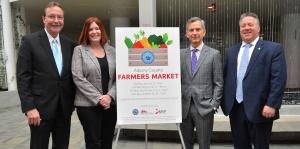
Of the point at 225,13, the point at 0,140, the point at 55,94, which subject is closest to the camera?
the point at 55,94

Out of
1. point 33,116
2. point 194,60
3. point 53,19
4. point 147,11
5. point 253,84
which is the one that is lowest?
point 33,116

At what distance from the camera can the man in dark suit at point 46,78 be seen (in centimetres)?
321

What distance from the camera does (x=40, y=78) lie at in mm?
3256

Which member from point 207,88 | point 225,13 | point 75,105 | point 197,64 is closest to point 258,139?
point 207,88

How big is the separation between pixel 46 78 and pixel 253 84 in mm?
2016

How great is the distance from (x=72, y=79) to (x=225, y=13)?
27.8ft

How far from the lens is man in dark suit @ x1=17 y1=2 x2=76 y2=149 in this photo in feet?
10.5

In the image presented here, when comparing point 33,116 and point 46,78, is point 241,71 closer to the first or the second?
point 46,78

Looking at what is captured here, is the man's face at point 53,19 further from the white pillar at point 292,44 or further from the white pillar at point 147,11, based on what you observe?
the white pillar at point 292,44

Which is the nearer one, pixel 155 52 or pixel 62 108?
pixel 62 108

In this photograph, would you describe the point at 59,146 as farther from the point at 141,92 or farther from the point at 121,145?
the point at 121,145

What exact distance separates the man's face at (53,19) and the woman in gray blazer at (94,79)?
0.95 feet

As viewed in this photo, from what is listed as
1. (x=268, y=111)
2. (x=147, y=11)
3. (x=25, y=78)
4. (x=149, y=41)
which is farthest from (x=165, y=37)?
(x=147, y=11)

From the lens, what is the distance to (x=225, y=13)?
11.0 m
